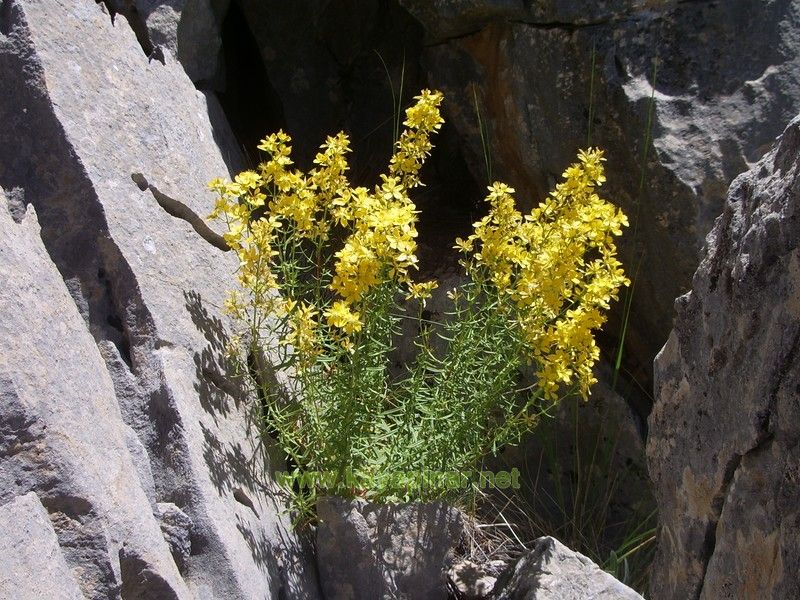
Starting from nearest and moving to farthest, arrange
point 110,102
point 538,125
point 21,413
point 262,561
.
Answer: point 21,413 < point 262,561 < point 110,102 < point 538,125

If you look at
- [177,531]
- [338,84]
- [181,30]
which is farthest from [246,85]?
[177,531]

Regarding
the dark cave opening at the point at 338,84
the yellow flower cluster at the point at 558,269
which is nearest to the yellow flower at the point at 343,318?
the yellow flower cluster at the point at 558,269

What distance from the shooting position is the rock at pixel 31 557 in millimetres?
1995

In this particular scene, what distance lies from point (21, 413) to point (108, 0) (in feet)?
7.82

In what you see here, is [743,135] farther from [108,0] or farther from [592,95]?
[108,0]

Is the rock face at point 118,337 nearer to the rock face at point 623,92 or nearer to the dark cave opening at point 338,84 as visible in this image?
the rock face at point 623,92

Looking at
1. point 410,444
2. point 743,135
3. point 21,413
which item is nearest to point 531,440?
point 410,444

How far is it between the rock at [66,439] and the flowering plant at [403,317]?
0.61 meters

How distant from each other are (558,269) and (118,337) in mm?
1270

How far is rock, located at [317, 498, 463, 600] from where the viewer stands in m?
3.13

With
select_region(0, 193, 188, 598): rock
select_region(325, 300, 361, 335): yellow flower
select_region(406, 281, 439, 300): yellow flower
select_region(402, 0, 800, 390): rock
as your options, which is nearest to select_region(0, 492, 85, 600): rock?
select_region(0, 193, 188, 598): rock

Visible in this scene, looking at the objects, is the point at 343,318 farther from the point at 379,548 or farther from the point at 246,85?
the point at 246,85

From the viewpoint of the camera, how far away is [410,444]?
309 centimetres

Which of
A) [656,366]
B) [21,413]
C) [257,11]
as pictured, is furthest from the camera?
[257,11]
